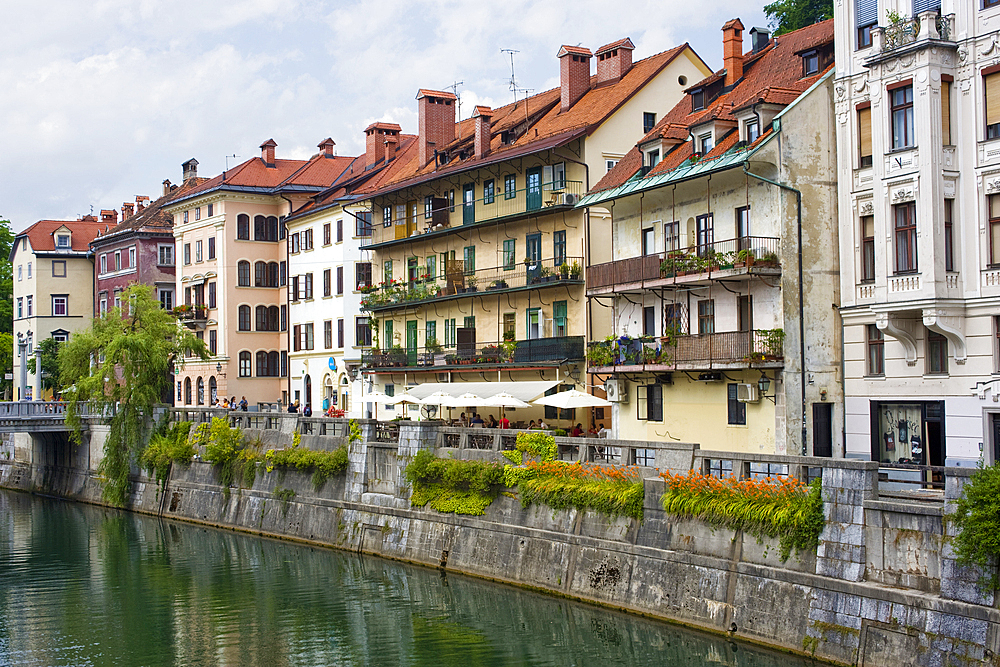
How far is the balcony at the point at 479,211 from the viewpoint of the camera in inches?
1907

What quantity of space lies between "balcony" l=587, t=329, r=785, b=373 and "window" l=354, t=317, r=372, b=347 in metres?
24.0

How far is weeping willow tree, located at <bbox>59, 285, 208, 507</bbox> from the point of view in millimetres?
55781

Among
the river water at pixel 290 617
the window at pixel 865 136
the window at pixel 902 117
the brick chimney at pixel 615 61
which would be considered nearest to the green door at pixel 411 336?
the brick chimney at pixel 615 61

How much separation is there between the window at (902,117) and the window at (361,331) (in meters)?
38.7

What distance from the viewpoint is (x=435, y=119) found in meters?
61.5

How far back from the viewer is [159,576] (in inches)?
1543

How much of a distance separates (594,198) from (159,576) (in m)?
20.8

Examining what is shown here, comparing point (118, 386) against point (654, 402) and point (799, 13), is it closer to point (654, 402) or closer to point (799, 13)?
point (654, 402)

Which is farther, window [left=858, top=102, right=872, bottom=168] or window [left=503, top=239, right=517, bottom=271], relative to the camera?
window [left=503, top=239, right=517, bottom=271]

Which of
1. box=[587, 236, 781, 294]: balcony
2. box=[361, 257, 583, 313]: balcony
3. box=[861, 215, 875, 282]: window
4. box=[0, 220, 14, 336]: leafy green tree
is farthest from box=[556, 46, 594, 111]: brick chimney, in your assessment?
box=[0, 220, 14, 336]: leafy green tree

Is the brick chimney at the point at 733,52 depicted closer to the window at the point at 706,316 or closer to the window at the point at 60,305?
the window at the point at 706,316

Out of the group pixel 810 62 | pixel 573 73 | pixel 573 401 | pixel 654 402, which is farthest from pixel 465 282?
pixel 810 62

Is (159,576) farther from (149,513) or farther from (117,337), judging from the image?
(117,337)

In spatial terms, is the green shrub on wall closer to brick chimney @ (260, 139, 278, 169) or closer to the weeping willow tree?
the weeping willow tree
